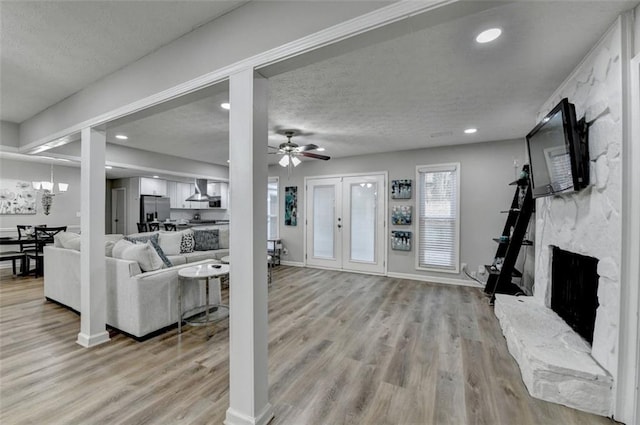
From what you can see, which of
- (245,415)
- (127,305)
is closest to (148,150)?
(127,305)

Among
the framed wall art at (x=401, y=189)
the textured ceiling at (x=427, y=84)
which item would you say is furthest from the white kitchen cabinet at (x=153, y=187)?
the framed wall art at (x=401, y=189)

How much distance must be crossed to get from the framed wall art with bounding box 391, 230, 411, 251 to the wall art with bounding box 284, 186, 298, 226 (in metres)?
2.40

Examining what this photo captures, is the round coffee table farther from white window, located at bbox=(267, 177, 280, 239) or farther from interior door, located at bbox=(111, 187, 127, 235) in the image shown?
interior door, located at bbox=(111, 187, 127, 235)

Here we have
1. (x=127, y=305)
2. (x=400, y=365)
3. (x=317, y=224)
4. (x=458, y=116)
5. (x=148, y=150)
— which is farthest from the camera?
(x=317, y=224)

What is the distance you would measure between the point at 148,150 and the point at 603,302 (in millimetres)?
6838

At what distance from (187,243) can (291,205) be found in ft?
8.05

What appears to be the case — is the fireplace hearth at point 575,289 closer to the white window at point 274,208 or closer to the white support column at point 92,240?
the white support column at point 92,240

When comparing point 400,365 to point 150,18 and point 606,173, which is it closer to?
point 606,173

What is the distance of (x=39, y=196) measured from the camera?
658 cm

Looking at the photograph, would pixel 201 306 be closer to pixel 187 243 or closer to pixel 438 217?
pixel 187 243

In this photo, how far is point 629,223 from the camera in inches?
64.6

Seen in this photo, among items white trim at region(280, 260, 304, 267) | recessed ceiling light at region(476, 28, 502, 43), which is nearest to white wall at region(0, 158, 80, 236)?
white trim at region(280, 260, 304, 267)

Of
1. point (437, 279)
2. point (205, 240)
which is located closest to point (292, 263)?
point (205, 240)

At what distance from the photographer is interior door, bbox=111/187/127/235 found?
323 inches
